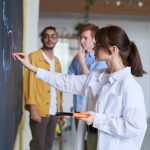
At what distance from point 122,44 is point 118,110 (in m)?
0.33

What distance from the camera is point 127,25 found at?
837cm

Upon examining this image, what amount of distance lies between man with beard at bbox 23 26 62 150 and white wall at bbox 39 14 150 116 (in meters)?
4.94

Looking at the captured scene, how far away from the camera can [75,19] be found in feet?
27.1

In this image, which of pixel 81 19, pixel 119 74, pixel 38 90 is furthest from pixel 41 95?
pixel 81 19

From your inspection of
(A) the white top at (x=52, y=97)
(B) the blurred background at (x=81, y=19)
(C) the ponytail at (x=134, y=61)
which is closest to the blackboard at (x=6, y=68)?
(C) the ponytail at (x=134, y=61)

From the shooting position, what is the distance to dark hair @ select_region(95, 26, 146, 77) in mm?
1830

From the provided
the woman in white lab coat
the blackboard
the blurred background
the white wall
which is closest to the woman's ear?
the woman in white lab coat

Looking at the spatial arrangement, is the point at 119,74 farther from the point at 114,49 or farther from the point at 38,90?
the point at 38,90

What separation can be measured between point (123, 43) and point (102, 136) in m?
0.47

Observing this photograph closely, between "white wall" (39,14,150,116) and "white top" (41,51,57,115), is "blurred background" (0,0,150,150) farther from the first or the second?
"white top" (41,51,57,115)

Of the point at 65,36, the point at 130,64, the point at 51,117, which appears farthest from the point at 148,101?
the point at 130,64

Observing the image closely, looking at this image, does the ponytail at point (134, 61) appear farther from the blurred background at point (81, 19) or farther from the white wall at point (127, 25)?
the white wall at point (127, 25)

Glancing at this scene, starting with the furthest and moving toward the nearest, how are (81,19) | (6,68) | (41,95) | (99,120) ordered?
(81,19)
(41,95)
(99,120)
(6,68)

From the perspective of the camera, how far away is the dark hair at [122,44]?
1830 millimetres
